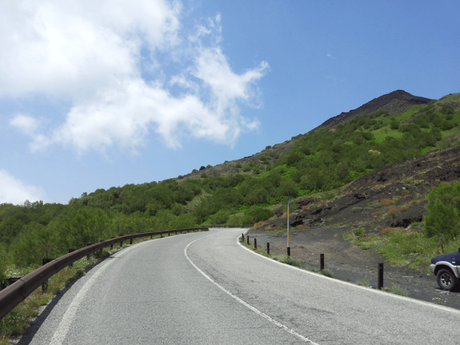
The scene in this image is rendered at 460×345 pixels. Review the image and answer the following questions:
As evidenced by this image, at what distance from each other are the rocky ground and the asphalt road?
7.03ft

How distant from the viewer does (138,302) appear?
7004 millimetres

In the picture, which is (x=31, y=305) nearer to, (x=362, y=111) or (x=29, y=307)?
(x=29, y=307)

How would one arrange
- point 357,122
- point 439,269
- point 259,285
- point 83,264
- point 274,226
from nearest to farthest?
point 259,285, point 439,269, point 83,264, point 274,226, point 357,122

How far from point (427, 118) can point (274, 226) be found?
91.0m

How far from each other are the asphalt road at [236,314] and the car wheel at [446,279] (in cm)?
239

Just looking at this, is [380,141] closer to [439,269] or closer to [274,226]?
[274,226]

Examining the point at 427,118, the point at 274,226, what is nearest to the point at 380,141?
the point at 427,118

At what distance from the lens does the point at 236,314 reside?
6.11 m

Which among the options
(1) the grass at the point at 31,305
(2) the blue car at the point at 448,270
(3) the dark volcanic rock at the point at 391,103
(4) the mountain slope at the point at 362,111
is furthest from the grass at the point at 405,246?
(3) the dark volcanic rock at the point at 391,103

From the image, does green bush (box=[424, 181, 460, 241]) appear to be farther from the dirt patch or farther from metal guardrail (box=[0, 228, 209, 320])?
metal guardrail (box=[0, 228, 209, 320])

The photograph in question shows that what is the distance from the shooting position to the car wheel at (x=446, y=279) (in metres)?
9.15

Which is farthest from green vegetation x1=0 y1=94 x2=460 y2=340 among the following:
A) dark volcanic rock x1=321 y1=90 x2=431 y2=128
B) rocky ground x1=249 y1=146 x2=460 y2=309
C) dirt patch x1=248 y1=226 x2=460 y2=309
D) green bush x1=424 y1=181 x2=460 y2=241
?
dark volcanic rock x1=321 y1=90 x2=431 y2=128

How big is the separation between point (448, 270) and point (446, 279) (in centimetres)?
33

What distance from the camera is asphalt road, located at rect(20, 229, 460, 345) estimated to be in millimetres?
4883
